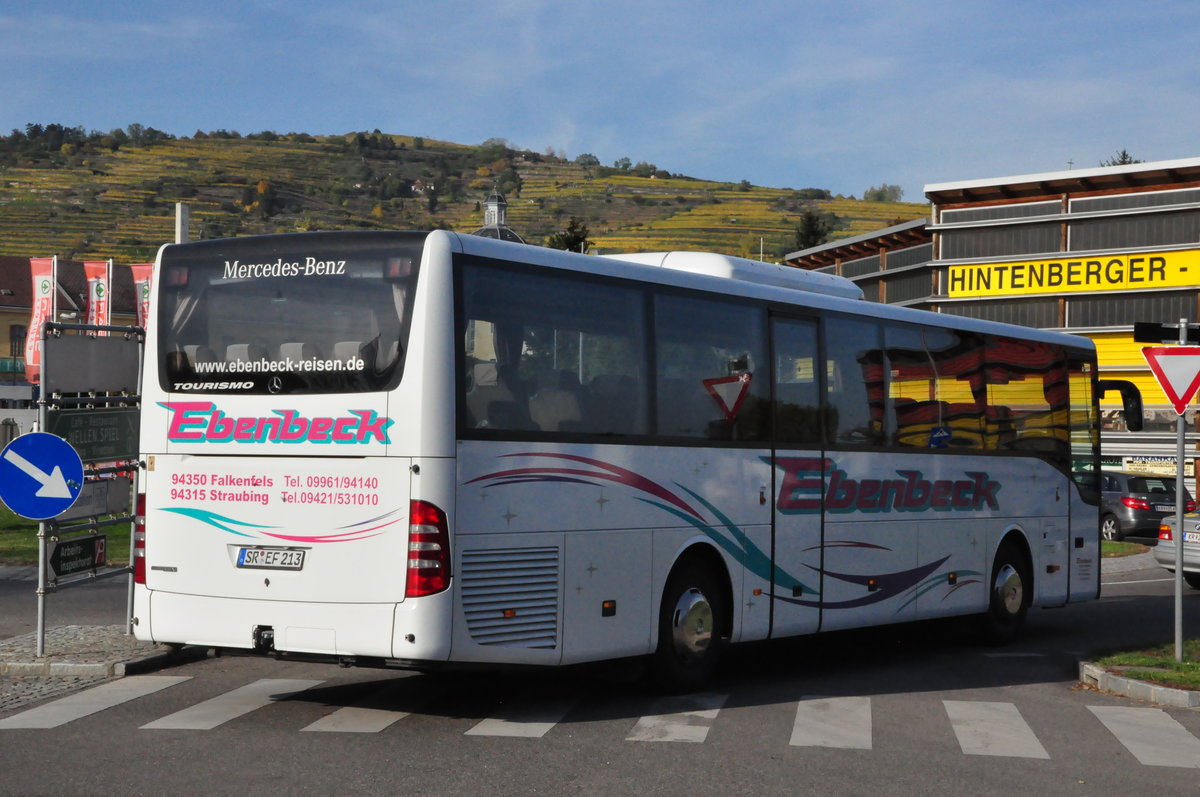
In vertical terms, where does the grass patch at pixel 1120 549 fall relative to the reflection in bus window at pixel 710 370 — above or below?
below

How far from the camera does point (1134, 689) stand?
11312 millimetres

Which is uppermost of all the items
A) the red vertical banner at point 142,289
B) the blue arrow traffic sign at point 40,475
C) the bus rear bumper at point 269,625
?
the red vertical banner at point 142,289

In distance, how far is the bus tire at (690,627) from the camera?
1061 centimetres

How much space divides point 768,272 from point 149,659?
19.9ft

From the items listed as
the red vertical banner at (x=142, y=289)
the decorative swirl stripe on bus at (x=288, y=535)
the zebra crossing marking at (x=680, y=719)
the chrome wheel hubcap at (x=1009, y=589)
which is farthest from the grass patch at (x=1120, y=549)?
the decorative swirl stripe on bus at (x=288, y=535)

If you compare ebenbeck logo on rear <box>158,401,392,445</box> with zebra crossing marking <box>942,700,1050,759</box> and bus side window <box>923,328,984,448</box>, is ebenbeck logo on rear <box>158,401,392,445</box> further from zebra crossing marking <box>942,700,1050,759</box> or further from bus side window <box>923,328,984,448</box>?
bus side window <box>923,328,984,448</box>

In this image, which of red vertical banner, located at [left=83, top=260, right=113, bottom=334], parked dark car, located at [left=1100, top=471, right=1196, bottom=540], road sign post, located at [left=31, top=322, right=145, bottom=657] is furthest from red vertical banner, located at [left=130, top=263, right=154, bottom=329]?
parked dark car, located at [left=1100, top=471, right=1196, bottom=540]

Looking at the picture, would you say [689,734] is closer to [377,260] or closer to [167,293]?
[377,260]

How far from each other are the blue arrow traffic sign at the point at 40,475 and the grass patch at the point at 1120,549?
75.3 feet

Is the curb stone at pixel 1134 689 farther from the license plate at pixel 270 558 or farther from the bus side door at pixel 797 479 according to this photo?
the license plate at pixel 270 558

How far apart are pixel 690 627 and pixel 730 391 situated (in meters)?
1.87

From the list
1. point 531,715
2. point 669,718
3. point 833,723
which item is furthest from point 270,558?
point 833,723

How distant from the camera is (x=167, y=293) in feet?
32.5

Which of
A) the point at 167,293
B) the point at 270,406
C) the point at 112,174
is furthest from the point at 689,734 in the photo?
the point at 112,174
